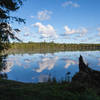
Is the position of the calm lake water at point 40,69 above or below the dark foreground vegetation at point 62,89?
below

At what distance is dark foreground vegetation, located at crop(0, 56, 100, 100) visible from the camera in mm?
5500

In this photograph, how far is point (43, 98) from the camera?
5.35 metres

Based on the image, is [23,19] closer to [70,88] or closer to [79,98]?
[70,88]

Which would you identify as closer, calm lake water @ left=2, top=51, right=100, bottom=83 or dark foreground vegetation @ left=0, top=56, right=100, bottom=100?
dark foreground vegetation @ left=0, top=56, right=100, bottom=100

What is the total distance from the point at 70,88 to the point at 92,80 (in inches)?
90.3

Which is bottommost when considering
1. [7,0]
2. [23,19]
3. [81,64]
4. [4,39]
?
[81,64]

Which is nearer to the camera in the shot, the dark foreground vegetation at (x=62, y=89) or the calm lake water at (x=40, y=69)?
the dark foreground vegetation at (x=62, y=89)

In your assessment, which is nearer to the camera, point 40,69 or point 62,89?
point 62,89

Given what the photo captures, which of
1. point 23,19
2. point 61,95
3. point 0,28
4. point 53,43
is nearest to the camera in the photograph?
point 61,95

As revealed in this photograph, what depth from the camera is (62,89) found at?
274 inches

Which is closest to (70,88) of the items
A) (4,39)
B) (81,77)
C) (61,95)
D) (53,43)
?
(61,95)

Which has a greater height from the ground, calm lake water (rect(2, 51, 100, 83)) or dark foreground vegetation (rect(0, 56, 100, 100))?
dark foreground vegetation (rect(0, 56, 100, 100))

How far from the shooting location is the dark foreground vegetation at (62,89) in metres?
5.50

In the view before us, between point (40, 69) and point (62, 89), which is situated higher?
point (62, 89)
